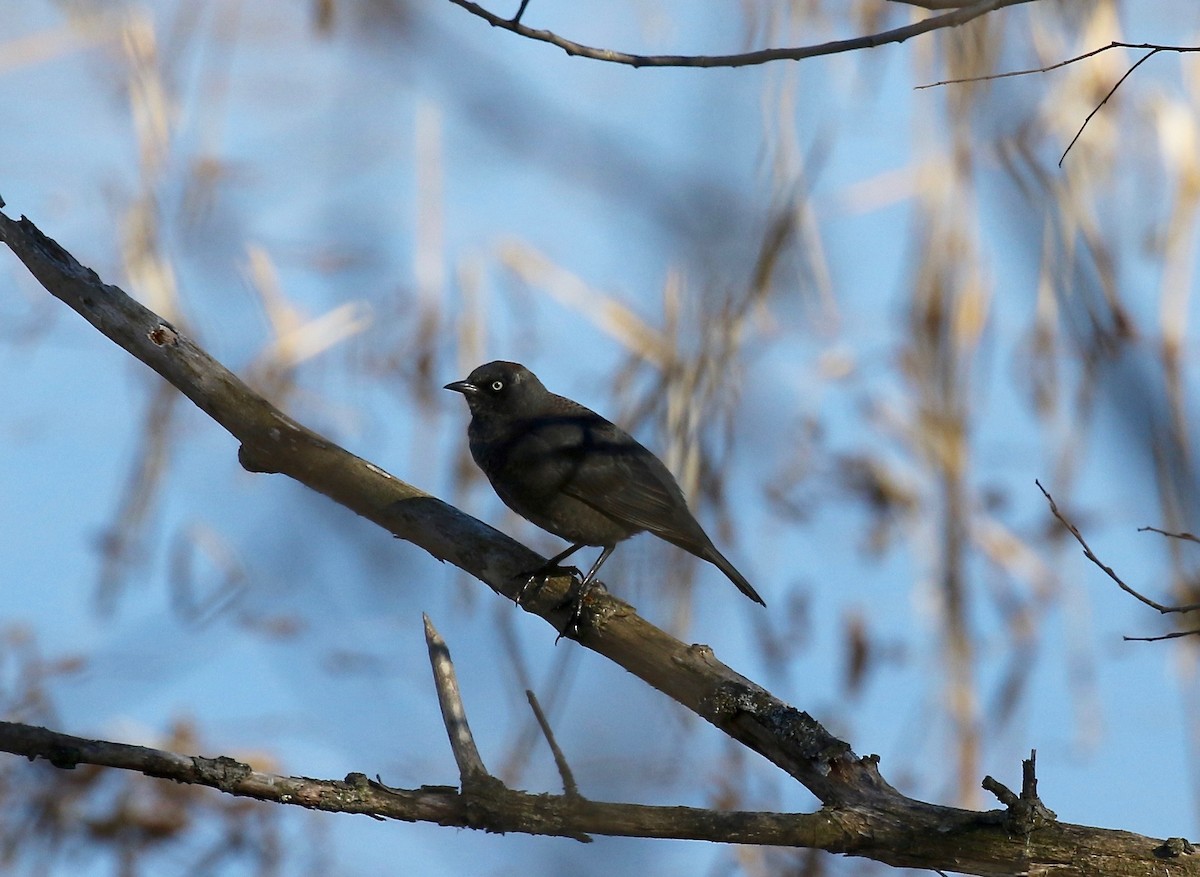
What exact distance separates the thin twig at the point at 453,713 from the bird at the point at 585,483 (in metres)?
1.62

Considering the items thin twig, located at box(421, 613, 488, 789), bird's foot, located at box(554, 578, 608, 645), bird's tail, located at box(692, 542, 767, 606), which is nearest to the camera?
thin twig, located at box(421, 613, 488, 789)

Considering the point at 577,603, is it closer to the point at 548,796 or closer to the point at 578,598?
the point at 578,598

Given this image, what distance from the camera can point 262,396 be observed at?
4.29 m

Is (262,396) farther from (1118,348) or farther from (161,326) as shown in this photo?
(1118,348)

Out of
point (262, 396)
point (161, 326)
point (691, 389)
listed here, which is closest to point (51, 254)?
point (161, 326)

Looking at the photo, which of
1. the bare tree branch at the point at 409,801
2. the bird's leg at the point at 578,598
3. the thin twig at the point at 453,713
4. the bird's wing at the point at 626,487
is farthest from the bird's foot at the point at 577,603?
the bare tree branch at the point at 409,801

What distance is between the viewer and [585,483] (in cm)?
545

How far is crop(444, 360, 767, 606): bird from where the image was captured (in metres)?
5.30

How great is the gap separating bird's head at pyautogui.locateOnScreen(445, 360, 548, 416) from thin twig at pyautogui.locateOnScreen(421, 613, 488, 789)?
104 inches

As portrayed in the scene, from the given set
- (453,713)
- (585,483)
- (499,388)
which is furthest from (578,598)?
(499,388)

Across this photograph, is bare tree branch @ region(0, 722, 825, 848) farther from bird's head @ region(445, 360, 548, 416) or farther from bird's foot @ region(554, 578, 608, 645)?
bird's head @ region(445, 360, 548, 416)

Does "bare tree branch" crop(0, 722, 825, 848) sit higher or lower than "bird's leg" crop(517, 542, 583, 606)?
lower

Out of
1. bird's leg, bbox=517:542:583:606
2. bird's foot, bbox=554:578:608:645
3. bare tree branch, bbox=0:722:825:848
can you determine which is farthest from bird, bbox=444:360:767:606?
bare tree branch, bbox=0:722:825:848

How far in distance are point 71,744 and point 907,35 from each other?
8.27 feet
